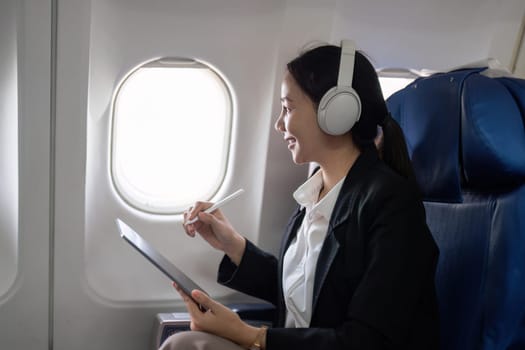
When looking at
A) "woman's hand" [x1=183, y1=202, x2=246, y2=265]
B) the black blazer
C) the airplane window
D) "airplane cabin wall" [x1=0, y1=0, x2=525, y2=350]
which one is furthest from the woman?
the airplane window

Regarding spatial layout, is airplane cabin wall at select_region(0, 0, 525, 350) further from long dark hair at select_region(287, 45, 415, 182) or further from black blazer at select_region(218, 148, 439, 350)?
black blazer at select_region(218, 148, 439, 350)

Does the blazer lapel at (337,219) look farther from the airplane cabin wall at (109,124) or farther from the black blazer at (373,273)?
the airplane cabin wall at (109,124)

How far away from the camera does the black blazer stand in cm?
126

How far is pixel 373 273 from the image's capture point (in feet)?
4.18

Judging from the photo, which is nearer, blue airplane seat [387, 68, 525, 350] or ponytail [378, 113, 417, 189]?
blue airplane seat [387, 68, 525, 350]

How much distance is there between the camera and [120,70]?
1.77 metres

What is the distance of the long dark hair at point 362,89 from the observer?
55.9 inches

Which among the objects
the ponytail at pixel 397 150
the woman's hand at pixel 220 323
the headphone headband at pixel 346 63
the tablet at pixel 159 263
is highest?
the headphone headband at pixel 346 63

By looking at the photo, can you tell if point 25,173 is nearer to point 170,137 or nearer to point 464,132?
point 170,137

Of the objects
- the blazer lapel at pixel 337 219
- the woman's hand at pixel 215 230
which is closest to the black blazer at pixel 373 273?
the blazer lapel at pixel 337 219

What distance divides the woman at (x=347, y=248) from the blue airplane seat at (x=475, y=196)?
0.26 ft

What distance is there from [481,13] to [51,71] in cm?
147

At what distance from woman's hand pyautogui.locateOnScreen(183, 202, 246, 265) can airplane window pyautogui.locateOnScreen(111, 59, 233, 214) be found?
12.9 inches

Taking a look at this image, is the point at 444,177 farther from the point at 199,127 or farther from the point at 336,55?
the point at 199,127
